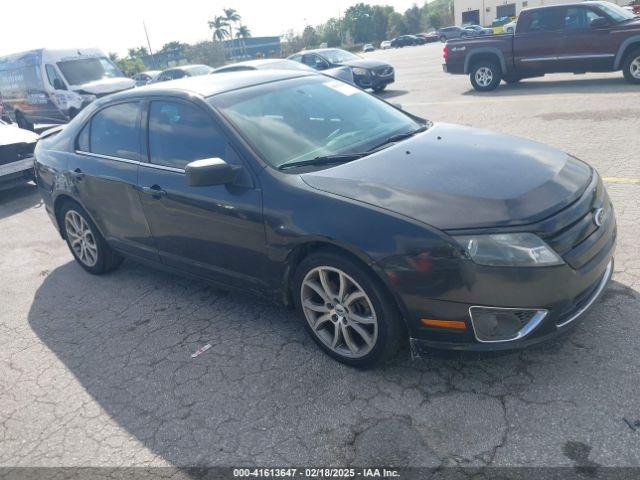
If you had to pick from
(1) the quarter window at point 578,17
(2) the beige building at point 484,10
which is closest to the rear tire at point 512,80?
(1) the quarter window at point 578,17

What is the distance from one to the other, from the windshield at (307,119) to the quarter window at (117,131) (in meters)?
0.89

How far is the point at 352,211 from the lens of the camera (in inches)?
115

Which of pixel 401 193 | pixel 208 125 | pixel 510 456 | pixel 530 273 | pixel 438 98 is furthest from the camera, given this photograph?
pixel 438 98

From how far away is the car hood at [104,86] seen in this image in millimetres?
15086

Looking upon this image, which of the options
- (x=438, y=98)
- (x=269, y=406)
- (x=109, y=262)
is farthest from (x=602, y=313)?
(x=438, y=98)

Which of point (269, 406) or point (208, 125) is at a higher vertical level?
point (208, 125)

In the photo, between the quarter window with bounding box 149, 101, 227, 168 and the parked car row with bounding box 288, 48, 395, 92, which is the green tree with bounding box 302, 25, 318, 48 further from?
the quarter window with bounding box 149, 101, 227, 168

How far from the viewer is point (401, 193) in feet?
9.66

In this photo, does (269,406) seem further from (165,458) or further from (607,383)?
(607,383)

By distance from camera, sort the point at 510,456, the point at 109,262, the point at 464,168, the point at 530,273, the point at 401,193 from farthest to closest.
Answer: the point at 109,262 → the point at 464,168 → the point at 401,193 → the point at 530,273 → the point at 510,456

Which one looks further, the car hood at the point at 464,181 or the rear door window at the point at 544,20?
the rear door window at the point at 544,20

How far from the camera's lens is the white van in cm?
1520

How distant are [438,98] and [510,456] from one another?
477 inches

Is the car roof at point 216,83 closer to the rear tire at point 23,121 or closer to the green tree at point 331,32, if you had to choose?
the rear tire at point 23,121
